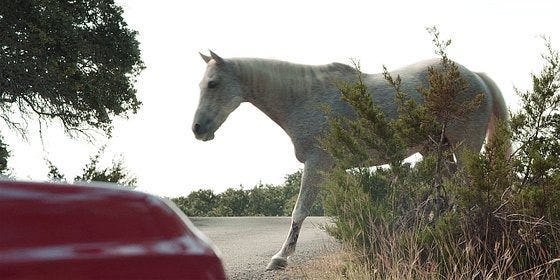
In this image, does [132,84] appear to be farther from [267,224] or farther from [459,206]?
[459,206]

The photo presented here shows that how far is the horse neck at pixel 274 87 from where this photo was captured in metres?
9.73

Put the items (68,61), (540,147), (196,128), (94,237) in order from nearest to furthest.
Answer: (94,237)
(540,147)
(196,128)
(68,61)

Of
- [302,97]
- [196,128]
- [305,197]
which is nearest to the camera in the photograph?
[305,197]

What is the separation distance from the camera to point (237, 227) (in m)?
17.5

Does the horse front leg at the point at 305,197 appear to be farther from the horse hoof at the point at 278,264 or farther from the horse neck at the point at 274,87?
the horse neck at the point at 274,87

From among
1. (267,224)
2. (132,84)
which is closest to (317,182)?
(267,224)

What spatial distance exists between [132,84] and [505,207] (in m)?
15.4

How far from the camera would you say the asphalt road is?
887cm

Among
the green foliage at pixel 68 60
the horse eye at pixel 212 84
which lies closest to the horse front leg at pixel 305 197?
the horse eye at pixel 212 84

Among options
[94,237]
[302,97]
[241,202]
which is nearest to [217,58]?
[302,97]

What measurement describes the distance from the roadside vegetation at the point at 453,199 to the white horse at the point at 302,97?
53.6 inches

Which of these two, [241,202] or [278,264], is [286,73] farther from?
[241,202]

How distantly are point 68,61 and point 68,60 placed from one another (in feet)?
0.08

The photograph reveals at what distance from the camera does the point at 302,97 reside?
31.9 feet
